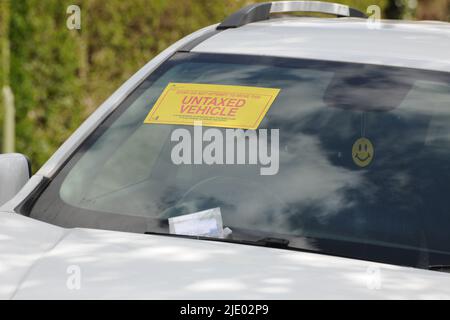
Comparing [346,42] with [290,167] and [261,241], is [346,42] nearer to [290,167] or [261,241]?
[290,167]

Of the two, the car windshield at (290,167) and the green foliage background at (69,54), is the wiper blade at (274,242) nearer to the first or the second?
the car windshield at (290,167)

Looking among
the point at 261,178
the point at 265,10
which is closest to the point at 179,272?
the point at 261,178

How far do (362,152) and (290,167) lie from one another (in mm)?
228

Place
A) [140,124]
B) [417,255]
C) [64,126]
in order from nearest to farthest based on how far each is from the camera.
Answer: [417,255] → [140,124] → [64,126]

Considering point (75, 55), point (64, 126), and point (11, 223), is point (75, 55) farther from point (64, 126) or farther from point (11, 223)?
point (11, 223)

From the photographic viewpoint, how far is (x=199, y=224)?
10.8 feet

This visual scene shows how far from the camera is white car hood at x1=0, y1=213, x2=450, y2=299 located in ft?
8.56

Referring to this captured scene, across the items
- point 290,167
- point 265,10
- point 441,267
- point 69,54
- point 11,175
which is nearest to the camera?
point 441,267

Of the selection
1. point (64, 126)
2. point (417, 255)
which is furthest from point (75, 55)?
point (417, 255)

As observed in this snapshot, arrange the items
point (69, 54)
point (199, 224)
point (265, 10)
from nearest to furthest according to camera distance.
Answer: point (199, 224)
point (265, 10)
point (69, 54)

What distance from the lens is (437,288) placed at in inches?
108

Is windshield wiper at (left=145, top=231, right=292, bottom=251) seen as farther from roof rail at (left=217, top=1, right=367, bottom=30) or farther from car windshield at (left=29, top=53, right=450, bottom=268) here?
roof rail at (left=217, top=1, right=367, bottom=30)

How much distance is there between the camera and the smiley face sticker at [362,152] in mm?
3350
